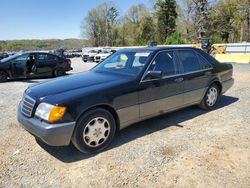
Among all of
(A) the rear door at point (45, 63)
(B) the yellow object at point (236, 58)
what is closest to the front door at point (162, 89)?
(A) the rear door at point (45, 63)

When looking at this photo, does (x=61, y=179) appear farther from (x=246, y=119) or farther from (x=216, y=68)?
(x=216, y=68)

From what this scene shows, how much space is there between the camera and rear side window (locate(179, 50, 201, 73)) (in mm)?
5008

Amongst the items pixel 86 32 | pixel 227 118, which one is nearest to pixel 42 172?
pixel 227 118

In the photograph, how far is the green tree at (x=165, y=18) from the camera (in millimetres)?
50469

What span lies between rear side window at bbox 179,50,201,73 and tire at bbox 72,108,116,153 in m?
2.14

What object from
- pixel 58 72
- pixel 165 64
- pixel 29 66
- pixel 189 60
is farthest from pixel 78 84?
pixel 58 72

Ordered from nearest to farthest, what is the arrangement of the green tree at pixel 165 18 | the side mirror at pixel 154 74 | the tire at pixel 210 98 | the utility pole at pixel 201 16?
the side mirror at pixel 154 74, the tire at pixel 210 98, the utility pole at pixel 201 16, the green tree at pixel 165 18

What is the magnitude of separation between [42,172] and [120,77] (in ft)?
6.47

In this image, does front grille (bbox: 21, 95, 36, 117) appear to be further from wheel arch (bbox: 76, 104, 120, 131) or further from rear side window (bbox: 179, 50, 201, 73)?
rear side window (bbox: 179, 50, 201, 73)

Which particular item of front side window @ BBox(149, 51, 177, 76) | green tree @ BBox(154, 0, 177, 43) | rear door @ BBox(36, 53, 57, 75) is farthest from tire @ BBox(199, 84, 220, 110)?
green tree @ BBox(154, 0, 177, 43)

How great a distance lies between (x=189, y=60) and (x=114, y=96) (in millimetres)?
2239

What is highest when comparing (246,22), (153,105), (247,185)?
(246,22)

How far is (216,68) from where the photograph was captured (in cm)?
574

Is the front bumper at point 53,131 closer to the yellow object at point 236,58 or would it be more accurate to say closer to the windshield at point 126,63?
the windshield at point 126,63
